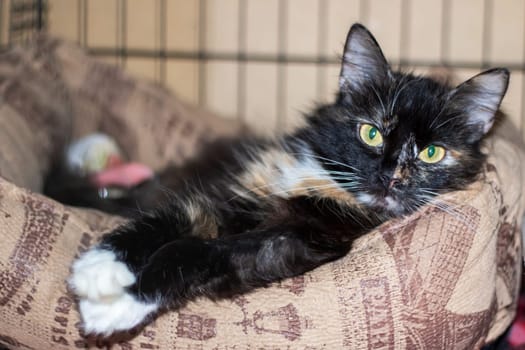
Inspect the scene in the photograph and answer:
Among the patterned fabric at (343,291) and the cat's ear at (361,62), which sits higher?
the cat's ear at (361,62)

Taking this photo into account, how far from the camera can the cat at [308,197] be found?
4.46 ft

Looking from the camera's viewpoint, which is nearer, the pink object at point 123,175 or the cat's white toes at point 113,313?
the cat's white toes at point 113,313

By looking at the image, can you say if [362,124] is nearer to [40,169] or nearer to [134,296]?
[134,296]

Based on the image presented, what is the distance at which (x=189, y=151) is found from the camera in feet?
8.64

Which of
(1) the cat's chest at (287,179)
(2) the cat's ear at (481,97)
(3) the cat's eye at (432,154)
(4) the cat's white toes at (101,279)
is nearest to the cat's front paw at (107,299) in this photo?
(4) the cat's white toes at (101,279)

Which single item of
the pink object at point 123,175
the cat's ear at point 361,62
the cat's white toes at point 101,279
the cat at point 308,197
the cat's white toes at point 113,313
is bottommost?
the cat's white toes at point 113,313

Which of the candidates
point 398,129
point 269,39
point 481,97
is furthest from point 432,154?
point 269,39

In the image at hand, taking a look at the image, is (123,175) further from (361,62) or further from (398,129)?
(398,129)

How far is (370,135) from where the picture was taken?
1.58 meters

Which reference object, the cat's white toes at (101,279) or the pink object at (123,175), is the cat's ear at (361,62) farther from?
the pink object at (123,175)

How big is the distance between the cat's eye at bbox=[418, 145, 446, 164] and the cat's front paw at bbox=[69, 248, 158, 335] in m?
0.70

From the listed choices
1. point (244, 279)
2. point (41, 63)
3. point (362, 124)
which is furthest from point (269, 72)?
point (244, 279)

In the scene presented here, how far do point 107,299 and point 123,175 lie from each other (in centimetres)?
109

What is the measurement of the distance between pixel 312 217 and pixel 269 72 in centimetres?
172
